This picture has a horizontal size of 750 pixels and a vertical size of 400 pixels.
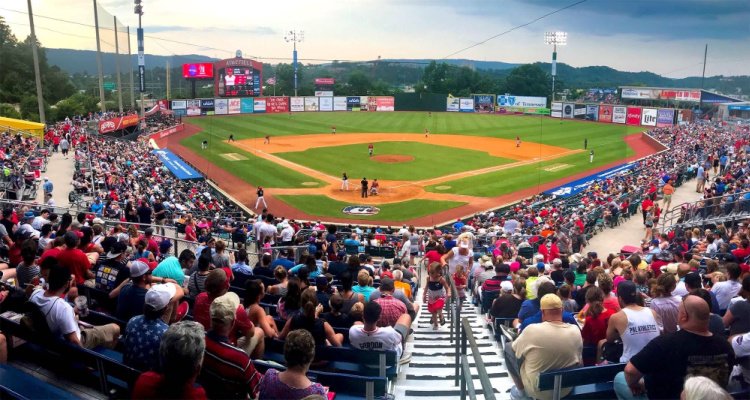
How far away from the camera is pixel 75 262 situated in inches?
288

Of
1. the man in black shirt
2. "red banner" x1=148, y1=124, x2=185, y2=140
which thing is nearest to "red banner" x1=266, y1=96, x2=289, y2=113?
"red banner" x1=148, y1=124, x2=185, y2=140

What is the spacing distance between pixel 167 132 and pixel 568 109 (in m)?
52.3

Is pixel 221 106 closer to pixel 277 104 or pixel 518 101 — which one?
pixel 277 104

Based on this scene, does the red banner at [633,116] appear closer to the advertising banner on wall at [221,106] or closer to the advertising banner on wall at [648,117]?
the advertising banner on wall at [648,117]

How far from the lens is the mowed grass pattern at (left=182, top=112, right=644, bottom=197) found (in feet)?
122

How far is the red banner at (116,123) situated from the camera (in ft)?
152

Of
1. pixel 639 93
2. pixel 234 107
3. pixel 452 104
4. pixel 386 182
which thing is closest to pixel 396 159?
pixel 386 182

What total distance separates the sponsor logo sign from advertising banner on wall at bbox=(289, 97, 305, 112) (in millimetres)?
Result: 58709

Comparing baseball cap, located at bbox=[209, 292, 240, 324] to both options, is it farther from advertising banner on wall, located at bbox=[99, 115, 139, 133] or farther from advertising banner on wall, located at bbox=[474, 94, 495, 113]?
advertising banner on wall, located at bbox=[474, 94, 495, 113]

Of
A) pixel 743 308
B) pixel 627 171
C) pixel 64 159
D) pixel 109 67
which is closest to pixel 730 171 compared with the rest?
pixel 627 171

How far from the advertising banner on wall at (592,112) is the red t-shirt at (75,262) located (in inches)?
3059

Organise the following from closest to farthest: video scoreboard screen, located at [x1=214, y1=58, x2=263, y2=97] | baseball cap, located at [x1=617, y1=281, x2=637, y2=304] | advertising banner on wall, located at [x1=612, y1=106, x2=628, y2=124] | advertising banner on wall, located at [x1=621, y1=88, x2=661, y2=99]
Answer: baseball cap, located at [x1=617, y1=281, x2=637, y2=304] → advertising banner on wall, located at [x1=612, y1=106, x2=628, y2=124] → video scoreboard screen, located at [x1=214, y1=58, x2=263, y2=97] → advertising banner on wall, located at [x1=621, y1=88, x2=661, y2=99]

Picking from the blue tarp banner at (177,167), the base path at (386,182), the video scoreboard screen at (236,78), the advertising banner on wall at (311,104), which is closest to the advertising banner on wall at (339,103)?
the advertising banner on wall at (311,104)

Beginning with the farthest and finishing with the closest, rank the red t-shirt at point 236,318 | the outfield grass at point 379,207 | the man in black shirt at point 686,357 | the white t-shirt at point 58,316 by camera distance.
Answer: the outfield grass at point 379,207 → the red t-shirt at point 236,318 → the white t-shirt at point 58,316 → the man in black shirt at point 686,357
